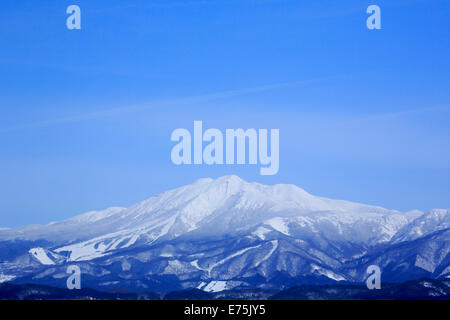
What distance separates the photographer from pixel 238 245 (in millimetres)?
67875

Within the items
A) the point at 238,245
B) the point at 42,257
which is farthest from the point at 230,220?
the point at 42,257

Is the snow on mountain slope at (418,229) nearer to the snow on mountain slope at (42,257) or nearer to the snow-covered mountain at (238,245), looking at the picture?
the snow-covered mountain at (238,245)

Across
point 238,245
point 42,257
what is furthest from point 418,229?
point 42,257

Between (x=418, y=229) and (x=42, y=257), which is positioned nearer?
(x=42, y=257)

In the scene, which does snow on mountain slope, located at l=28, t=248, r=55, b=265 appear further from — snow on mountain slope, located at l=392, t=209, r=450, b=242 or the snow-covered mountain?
snow on mountain slope, located at l=392, t=209, r=450, b=242

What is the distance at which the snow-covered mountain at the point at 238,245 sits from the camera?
4878 centimetres

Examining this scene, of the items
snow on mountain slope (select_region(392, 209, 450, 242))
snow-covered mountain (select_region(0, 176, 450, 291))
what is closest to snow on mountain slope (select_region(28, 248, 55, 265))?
snow-covered mountain (select_region(0, 176, 450, 291))

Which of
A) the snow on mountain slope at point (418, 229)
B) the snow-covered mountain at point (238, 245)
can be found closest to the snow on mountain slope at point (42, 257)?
the snow-covered mountain at point (238, 245)

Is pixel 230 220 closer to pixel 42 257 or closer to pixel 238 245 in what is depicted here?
pixel 238 245
